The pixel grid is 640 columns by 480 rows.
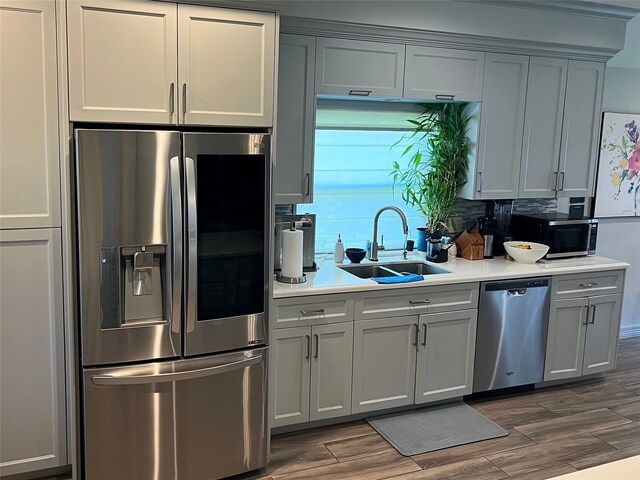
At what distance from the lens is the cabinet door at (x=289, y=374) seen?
3.45 m

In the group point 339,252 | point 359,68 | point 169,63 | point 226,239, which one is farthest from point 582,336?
point 169,63

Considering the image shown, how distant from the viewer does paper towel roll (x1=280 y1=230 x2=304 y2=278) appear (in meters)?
3.53

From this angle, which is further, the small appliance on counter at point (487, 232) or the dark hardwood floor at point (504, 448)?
the small appliance on counter at point (487, 232)

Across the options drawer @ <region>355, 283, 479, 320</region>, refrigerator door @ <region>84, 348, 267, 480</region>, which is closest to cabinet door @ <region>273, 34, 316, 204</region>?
drawer @ <region>355, 283, 479, 320</region>

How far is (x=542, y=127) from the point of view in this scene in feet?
14.4

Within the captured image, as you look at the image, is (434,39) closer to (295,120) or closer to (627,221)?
(295,120)

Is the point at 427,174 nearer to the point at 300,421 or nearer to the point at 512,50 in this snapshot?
the point at 512,50

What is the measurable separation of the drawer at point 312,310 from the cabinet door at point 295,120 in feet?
1.95

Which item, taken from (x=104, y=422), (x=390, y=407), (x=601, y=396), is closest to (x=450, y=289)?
(x=390, y=407)

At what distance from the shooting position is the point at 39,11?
8.82ft

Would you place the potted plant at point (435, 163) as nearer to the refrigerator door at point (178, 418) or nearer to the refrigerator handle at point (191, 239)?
the refrigerator door at point (178, 418)

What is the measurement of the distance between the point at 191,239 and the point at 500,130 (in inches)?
95.7

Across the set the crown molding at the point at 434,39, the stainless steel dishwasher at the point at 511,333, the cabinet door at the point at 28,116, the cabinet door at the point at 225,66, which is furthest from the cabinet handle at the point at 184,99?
the stainless steel dishwasher at the point at 511,333

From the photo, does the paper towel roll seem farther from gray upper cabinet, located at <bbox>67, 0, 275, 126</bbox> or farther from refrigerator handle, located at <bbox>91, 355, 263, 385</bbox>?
gray upper cabinet, located at <bbox>67, 0, 275, 126</bbox>
